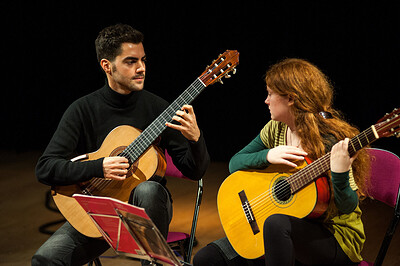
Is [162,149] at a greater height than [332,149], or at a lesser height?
greater

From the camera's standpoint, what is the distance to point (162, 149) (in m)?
2.49

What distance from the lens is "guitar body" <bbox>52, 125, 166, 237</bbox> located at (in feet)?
7.61

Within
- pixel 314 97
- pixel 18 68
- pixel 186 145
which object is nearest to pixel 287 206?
pixel 314 97

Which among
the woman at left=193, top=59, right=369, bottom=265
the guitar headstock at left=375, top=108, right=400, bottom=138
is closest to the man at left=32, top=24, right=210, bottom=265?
the woman at left=193, top=59, right=369, bottom=265

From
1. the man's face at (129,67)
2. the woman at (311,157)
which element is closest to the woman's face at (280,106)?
the woman at (311,157)

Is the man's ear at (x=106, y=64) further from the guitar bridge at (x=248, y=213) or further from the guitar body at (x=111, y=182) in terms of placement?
the guitar bridge at (x=248, y=213)

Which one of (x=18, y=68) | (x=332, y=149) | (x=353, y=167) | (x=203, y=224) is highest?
(x=18, y=68)

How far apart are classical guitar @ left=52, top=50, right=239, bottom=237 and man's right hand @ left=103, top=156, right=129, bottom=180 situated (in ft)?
0.19

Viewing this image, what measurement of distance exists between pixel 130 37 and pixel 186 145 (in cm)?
68

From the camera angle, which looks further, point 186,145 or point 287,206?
point 186,145

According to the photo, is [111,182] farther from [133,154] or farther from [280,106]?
[280,106]

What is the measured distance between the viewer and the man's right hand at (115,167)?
2.25 m

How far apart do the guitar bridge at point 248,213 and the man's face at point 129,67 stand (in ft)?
2.73

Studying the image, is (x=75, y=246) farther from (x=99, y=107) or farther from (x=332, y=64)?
(x=332, y=64)
